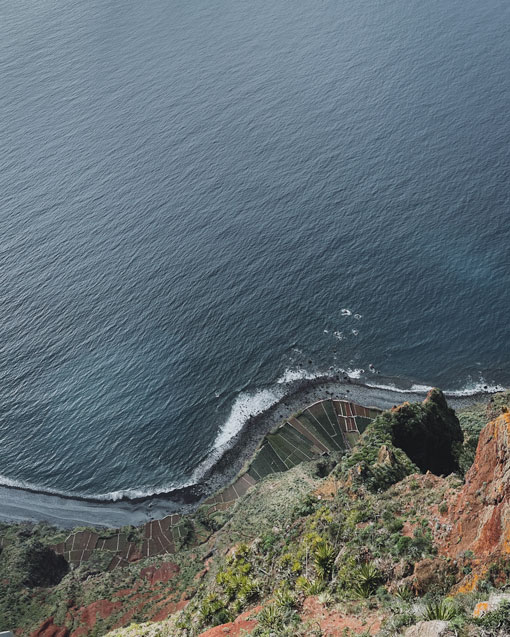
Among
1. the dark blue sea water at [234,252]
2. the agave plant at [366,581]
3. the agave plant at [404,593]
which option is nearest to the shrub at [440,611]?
the agave plant at [404,593]

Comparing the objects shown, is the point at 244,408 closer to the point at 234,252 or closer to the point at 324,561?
the point at 234,252

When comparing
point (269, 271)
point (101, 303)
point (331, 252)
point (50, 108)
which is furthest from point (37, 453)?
point (50, 108)

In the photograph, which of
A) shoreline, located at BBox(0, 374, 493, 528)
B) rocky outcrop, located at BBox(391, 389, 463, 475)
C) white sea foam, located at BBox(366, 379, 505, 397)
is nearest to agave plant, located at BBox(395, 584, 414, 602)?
rocky outcrop, located at BBox(391, 389, 463, 475)

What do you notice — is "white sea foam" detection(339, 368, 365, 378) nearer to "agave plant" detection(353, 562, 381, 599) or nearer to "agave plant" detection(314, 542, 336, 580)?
"agave plant" detection(314, 542, 336, 580)

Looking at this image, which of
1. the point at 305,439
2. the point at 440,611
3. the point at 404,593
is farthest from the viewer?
the point at 305,439

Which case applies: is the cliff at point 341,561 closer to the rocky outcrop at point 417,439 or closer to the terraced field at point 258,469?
the rocky outcrop at point 417,439

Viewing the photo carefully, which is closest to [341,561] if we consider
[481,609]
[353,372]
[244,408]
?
[481,609]

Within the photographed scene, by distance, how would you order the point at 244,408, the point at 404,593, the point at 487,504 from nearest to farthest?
1. the point at 404,593
2. the point at 487,504
3. the point at 244,408
